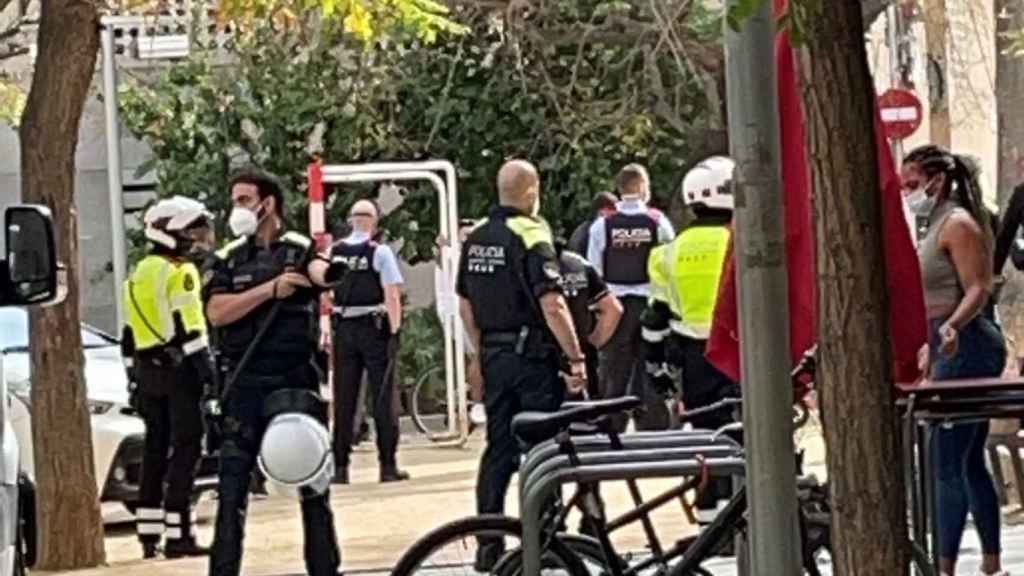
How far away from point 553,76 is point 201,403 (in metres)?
11.0

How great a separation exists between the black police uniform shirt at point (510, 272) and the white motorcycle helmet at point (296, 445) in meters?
1.48

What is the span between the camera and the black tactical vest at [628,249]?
57.4ft

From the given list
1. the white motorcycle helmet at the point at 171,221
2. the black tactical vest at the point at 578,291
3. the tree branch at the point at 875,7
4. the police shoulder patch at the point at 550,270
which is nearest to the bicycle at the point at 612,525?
the police shoulder patch at the point at 550,270

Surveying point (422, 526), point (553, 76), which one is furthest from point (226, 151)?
point (422, 526)

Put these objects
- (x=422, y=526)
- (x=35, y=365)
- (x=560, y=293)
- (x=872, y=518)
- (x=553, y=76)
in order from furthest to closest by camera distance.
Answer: (x=553, y=76) → (x=422, y=526) → (x=35, y=365) → (x=560, y=293) → (x=872, y=518)

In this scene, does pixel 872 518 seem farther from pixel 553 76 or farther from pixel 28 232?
pixel 553 76

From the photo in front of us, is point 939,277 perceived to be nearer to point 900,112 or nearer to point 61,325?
point 61,325

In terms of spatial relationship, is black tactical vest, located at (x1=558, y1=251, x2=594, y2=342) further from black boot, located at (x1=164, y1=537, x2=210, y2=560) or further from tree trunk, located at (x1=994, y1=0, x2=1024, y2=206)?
tree trunk, located at (x1=994, y1=0, x2=1024, y2=206)

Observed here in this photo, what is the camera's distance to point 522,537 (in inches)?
309

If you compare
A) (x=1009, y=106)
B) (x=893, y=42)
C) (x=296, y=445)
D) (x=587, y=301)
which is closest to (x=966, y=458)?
(x=296, y=445)

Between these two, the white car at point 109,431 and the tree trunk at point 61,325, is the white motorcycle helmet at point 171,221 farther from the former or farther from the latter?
the white car at point 109,431

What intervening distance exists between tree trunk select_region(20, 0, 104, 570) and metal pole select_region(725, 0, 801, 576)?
8.27 m

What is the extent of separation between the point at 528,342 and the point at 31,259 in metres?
4.01

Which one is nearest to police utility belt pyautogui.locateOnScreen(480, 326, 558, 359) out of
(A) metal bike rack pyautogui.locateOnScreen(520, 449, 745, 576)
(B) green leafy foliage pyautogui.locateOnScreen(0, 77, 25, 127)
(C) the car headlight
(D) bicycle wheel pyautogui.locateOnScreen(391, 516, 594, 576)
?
(D) bicycle wheel pyautogui.locateOnScreen(391, 516, 594, 576)
